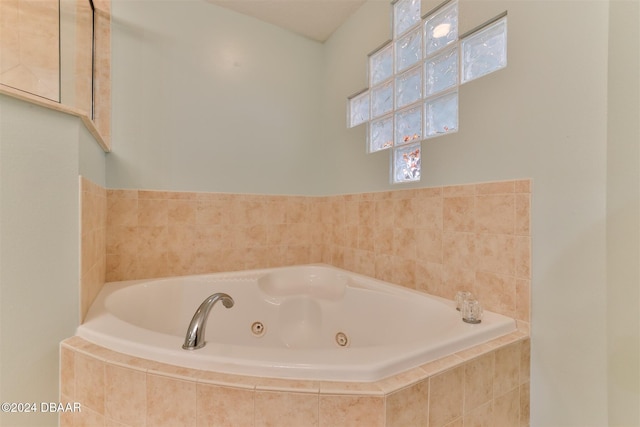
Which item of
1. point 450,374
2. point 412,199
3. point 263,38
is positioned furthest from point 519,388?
point 263,38

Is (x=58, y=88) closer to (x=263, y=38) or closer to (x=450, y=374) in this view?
(x=263, y=38)

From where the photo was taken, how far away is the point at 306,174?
2.20 metres

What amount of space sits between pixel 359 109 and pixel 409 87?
1.48 feet

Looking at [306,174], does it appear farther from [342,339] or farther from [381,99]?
[342,339]

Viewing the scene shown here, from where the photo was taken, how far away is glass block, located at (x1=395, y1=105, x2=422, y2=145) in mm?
1489

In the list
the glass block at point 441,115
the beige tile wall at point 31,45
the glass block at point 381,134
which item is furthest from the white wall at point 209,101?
the glass block at point 441,115

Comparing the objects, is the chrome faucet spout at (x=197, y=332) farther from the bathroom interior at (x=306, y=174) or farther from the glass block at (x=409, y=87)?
the glass block at (x=409, y=87)

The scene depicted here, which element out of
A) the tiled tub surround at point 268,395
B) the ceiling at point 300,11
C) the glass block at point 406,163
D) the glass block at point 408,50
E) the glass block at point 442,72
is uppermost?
the ceiling at point 300,11

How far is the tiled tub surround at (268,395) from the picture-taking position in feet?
2.20

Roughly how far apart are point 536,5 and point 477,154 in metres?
0.54

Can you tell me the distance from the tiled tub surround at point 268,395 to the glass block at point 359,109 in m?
1.47

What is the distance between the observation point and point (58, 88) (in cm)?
115

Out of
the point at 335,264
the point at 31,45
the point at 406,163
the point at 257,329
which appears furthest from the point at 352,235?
the point at 31,45

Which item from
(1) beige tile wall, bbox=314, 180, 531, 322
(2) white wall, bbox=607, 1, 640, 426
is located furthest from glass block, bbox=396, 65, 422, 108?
(2) white wall, bbox=607, 1, 640, 426
